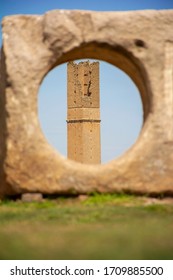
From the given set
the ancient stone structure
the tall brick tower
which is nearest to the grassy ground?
the ancient stone structure

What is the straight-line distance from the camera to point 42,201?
7586 mm

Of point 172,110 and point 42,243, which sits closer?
point 42,243

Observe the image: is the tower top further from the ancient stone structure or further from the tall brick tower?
the ancient stone structure

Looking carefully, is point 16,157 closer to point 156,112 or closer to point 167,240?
point 156,112

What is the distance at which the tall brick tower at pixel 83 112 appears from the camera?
98.3 ft

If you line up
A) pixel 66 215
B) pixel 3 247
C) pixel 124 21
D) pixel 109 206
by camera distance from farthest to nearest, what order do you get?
pixel 124 21 < pixel 109 206 < pixel 66 215 < pixel 3 247

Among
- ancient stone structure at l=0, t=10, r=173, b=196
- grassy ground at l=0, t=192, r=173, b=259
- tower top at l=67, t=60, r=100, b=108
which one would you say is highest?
tower top at l=67, t=60, r=100, b=108

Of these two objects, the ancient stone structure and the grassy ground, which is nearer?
the grassy ground

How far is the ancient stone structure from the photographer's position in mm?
7660

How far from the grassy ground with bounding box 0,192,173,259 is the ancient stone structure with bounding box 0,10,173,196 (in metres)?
0.31

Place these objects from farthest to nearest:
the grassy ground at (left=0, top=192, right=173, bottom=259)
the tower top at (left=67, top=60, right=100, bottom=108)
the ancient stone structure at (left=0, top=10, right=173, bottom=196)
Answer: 1. the tower top at (left=67, top=60, right=100, bottom=108)
2. the ancient stone structure at (left=0, top=10, right=173, bottom=196)
3. the grassy ground at (left=0, top=192, right=173, bottom=259)

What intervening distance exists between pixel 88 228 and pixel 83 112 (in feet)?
82.6

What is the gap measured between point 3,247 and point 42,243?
0.37 m

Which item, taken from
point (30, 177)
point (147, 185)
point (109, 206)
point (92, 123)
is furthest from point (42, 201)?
point (92, 123)
